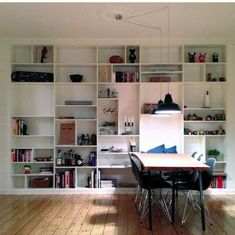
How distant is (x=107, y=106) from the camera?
611 centimetres

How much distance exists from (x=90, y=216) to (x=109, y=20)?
2870 mm

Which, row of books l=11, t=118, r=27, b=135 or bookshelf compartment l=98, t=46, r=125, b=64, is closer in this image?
row of books l=11, t=118, r=27, b=135

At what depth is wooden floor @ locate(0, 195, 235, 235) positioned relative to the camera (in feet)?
12.8

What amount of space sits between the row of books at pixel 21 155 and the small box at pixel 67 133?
63cm

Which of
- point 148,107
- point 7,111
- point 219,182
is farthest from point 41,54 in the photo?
point 219,182

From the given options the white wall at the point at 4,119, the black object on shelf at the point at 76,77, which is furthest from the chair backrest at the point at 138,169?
the white wall at the point at 4,119

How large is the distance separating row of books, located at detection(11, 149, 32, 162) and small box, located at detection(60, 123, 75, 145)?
63 cm

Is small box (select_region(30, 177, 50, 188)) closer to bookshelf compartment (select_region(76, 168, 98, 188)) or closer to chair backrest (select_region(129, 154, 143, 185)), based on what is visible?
bookshelf compartment (select_region(76, 168, 98, 188))

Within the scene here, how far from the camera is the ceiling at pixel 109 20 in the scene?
14.0 ft

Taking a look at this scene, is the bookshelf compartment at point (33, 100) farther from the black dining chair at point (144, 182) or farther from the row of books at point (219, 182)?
the row of books at point (219, 182)

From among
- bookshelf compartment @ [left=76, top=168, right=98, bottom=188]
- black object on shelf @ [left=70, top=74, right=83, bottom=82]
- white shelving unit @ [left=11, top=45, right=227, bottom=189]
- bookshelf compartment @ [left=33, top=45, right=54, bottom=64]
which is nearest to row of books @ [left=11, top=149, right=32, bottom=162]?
white shelving unit @ [left=11, top=45, right=227, bottom=189]

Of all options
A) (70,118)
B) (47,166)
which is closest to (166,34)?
(70,118)

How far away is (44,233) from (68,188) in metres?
→ 2.06

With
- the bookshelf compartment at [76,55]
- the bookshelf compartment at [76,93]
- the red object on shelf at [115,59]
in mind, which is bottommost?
the bookshelf compartment at [76,93]
